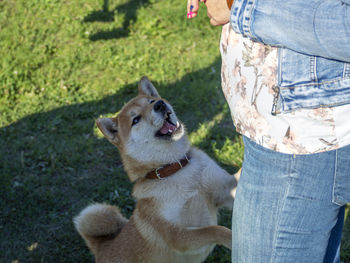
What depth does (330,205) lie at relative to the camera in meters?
1.60

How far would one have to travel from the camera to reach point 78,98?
5.59m

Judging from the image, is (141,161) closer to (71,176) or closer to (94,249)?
(94,249)

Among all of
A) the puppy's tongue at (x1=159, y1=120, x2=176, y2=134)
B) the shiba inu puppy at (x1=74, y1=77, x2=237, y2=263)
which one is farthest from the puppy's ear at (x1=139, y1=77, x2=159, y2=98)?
the puppy's tongue at (x1=159, y1=120, x2=176, y2=134)

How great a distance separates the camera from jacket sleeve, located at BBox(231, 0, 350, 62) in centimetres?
129

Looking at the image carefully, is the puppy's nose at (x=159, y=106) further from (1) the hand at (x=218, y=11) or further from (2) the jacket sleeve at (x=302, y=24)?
(2) the jacket sleeve at (x=302, y=24)

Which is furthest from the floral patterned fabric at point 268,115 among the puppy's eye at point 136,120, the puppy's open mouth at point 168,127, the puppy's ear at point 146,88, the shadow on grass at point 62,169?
the shadow on grass at point 62,169

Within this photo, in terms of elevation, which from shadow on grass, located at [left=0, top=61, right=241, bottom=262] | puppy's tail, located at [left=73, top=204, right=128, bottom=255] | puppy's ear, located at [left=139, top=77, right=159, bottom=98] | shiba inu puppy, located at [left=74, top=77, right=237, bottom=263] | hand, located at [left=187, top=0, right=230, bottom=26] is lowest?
shadow on grass, located at [left=0, top=61, right=241, bottom=262]

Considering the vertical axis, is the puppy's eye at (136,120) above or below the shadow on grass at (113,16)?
above

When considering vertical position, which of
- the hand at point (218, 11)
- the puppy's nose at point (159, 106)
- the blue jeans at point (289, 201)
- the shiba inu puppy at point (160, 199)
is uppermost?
the hand at point (218, 11)

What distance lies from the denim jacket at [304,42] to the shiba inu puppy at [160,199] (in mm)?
1315

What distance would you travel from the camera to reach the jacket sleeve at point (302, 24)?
1.29 meters

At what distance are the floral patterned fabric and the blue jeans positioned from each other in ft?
0.18

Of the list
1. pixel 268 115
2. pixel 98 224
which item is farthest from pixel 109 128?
pixel 268 115

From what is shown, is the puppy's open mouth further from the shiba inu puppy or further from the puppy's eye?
the puppy's eye
